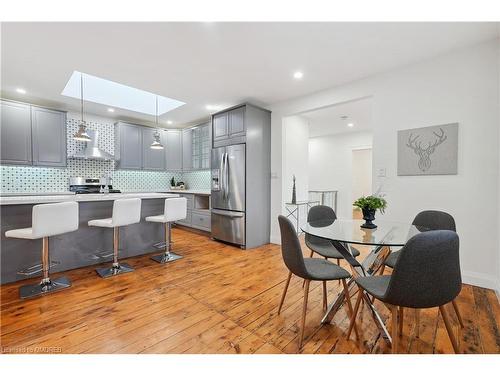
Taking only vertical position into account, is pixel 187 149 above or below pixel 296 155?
above

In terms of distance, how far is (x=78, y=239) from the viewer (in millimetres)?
3025

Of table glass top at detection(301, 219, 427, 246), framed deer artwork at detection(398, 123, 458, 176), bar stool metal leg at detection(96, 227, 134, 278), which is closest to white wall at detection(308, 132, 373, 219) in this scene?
framed deer artwork at detection(398, 123, 458, 176)

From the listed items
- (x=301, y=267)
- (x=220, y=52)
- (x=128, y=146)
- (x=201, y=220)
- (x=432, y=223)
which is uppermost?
(x=220, y=52)

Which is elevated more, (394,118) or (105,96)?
(105,96)

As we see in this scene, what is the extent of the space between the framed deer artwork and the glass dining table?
3.42ft

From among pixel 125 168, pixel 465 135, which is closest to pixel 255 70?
pixel 465 135

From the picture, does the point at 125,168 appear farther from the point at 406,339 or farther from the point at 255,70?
the point at 406,339

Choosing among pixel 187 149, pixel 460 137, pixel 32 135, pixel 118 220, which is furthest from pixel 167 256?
pixel 460 137

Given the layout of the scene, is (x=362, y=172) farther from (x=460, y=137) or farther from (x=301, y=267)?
(x=301, y=267)

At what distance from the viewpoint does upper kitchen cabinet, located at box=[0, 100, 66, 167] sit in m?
4.04

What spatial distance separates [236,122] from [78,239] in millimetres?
2977

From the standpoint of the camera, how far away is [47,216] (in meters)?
2.29

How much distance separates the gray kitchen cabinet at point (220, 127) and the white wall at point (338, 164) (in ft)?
14.1
